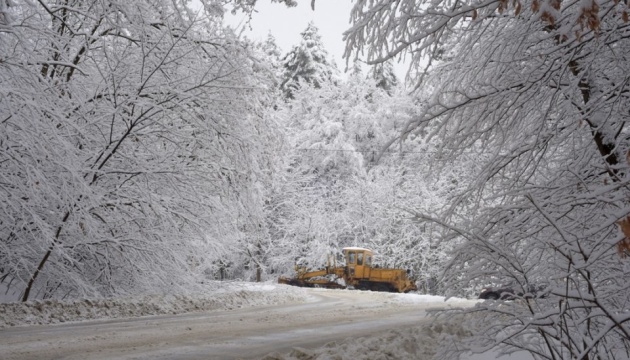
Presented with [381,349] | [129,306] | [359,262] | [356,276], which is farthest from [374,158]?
[356,276]

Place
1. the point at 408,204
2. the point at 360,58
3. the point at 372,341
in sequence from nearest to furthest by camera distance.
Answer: the point at 360,58 < the point at 372,341 < the point at 408,204

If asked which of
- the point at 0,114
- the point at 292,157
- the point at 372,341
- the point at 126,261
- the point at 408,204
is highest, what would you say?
the point at 292,157

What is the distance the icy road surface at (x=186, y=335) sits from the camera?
665 centimetres

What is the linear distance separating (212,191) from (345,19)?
827 centimetres

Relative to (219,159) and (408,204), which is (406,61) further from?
(408,204)

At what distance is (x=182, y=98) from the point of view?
10.9 m

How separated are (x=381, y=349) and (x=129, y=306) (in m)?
6.50

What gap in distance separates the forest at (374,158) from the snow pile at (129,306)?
0.52 metres

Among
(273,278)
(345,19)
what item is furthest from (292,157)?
(345,19)

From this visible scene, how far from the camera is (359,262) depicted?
31.1 m

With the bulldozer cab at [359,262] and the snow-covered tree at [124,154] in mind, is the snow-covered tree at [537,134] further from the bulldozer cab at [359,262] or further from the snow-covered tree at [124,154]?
the bulldozer cab at [359,262]

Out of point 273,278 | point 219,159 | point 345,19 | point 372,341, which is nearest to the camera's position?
point 345,19

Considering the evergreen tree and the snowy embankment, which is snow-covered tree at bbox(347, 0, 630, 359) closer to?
the snowy embankment

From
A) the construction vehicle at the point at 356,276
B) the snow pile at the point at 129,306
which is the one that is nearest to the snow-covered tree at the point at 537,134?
the snow pile at the point at 129,306
